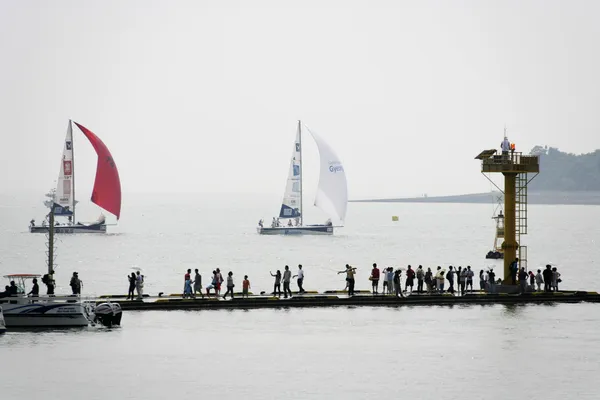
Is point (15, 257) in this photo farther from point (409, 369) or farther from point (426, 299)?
point (409, 369)

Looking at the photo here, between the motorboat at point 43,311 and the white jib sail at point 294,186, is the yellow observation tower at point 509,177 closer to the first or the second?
the motorboat at point 43,311

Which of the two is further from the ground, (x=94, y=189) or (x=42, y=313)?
(x=94, y=189)

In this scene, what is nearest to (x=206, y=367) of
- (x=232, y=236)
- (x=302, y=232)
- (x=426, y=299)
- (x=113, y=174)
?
(x=426, y=299)

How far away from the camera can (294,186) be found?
117375mm

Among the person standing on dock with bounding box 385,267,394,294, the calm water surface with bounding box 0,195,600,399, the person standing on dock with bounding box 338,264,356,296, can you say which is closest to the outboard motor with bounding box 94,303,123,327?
the calm water surface with bounding box 0,195,600,399

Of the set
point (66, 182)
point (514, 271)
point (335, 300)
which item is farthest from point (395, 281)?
point (66, 182)

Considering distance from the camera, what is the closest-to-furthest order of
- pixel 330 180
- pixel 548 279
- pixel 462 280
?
pixel 462 280
pixel 548 279
pixel 330 180

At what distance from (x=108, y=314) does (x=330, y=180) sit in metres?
76.5

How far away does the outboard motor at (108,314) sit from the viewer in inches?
1452

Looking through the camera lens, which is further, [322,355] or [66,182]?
[66,182]

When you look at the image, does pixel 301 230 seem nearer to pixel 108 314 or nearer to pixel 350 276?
pixel 350 276

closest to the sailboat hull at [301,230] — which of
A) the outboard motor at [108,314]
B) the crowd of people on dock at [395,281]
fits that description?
the crowd of people on dock at [395,281]

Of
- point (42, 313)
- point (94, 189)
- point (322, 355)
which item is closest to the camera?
point (322, 355)

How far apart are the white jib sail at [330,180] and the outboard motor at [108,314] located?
74913mm
